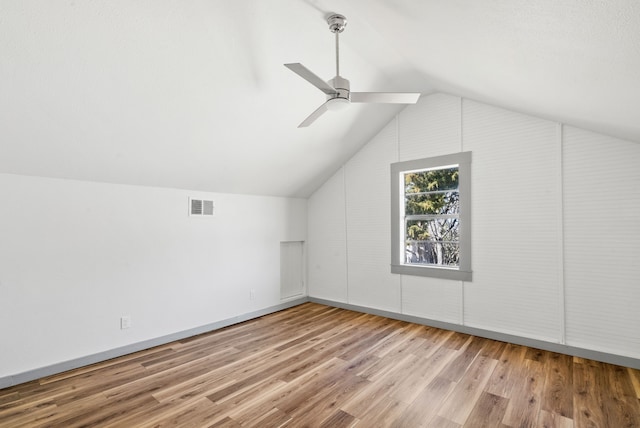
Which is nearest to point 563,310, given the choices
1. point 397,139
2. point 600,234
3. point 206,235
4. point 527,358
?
point 527,358

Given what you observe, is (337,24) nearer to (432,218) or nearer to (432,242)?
(432,218)

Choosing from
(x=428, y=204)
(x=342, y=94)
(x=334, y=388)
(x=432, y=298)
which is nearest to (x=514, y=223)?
(x=428, y=204)

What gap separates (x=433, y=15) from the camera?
1870mm

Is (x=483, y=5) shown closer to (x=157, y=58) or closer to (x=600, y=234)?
(x=157, y=58)

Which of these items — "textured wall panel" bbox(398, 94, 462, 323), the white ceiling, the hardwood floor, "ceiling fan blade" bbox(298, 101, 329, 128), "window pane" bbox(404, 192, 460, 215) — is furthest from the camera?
"window pane" bbox(404, 192, 460, 215)

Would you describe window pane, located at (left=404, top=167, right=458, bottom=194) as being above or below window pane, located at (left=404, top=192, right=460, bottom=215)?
above

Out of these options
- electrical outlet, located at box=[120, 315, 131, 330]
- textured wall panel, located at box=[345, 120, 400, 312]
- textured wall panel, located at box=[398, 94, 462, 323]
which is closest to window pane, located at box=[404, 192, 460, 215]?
textured wall panel, located at box=[345, 120, 400, 312]

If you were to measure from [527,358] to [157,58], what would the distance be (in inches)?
175

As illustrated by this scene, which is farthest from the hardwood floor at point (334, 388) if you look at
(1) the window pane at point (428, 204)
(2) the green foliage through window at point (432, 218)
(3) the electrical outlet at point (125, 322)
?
(1) the window pane at point (428, 204)

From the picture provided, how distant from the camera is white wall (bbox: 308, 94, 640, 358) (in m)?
3.05

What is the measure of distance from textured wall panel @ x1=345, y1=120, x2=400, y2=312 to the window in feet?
0.51

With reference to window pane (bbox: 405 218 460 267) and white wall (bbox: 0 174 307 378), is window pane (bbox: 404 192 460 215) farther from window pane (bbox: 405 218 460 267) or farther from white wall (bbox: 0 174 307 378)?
white wall (bbox: 0 174 307 378)

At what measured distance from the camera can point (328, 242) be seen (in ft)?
17.7

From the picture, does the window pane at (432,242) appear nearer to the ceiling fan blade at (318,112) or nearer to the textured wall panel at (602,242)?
the textured wall panel at (602,242)
